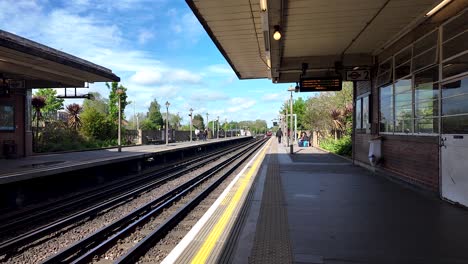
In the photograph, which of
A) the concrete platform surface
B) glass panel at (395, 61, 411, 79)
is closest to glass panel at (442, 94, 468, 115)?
the concrete platform surface

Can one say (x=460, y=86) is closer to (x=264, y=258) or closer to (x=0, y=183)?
(x=264, y=258)

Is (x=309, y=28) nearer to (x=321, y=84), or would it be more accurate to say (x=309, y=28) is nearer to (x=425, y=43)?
(x=425, y=43)

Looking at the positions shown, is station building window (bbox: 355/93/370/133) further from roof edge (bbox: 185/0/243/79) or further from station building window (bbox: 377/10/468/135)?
roof edge (bbox: 185/0/243/79)

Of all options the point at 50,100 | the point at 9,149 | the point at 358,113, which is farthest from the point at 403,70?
the point at 50,100

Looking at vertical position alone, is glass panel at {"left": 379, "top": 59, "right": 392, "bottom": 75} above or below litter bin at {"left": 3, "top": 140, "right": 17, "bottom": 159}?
above

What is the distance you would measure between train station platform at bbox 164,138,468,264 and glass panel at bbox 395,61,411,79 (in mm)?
3143

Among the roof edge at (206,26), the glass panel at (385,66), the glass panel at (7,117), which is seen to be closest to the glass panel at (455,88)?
the glass panel at (385,66)

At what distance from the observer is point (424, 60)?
9.32 metres

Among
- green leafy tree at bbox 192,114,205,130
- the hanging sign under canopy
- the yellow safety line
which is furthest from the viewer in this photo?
green leafy tree at bbox 192,114,205,130

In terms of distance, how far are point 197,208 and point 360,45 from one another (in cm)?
740

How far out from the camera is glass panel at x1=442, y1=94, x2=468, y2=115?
7406 millimetres

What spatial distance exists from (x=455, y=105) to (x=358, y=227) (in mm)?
3596

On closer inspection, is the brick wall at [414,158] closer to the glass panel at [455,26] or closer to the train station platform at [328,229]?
the train station platform at [328,229]

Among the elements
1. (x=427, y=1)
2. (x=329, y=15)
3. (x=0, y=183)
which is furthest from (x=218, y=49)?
(x=0, y=183)
